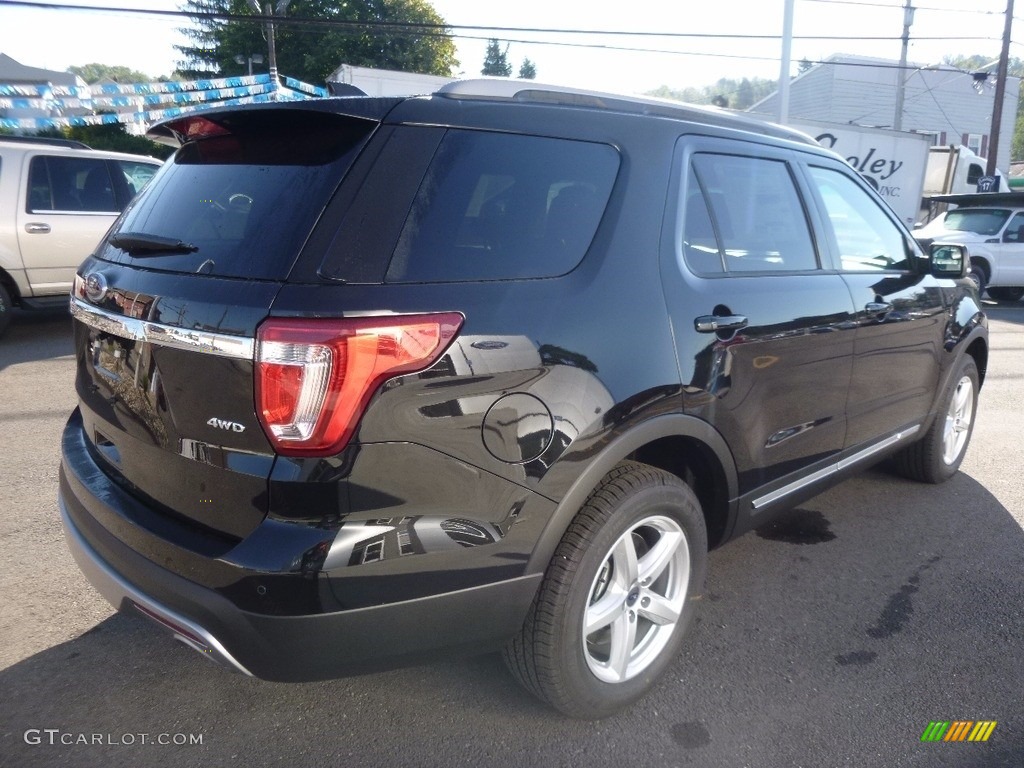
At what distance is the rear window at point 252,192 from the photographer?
2049 mm

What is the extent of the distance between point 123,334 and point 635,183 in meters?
1.55

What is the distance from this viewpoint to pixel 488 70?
66.9 metres

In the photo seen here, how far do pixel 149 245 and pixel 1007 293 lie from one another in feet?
54.1

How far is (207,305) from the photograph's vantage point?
1.99 m

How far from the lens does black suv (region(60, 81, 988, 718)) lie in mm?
1927

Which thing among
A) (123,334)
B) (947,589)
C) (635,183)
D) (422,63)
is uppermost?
(422,63)

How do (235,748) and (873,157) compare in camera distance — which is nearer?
(235,748)

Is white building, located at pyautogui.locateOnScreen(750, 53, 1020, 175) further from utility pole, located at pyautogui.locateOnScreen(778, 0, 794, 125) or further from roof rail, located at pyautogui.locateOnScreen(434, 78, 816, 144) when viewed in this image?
roof rail, located at pyautogui.locateOnScreen(434, 78, 816, 144)

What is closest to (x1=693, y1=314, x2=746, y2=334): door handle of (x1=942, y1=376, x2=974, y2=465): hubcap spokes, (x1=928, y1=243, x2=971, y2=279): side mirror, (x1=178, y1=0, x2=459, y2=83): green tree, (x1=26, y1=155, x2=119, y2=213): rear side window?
(x1=928, y1=243, x2=971, y2=279): side mirror

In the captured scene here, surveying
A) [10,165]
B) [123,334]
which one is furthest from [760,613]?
[10,165]

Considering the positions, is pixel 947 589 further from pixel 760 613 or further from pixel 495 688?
pixel 495 688

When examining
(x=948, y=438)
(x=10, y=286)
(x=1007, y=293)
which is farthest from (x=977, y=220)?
(x=10, y=286)

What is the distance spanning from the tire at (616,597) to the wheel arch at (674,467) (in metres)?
0.09

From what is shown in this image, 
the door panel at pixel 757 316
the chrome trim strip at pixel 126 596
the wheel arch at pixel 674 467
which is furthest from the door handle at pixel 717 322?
the chrome trim strip at pixel 126 596
